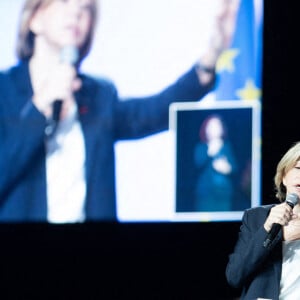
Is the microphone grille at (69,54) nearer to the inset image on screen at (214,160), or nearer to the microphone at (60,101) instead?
the microphone at (60,101)

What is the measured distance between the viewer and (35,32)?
3602 millimetres

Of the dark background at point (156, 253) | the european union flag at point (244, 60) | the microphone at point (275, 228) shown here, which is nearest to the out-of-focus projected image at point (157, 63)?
the european union flag at point (244, 60)

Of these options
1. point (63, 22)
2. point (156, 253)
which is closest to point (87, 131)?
point (63, 22)

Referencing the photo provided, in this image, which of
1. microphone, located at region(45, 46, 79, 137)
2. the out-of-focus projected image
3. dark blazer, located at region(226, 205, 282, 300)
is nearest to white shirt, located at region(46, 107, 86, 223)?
microphone, located at region(45, 46, 79, 137)

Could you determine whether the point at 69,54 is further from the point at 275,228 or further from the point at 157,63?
the point at 275,228

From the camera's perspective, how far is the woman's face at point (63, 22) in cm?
360

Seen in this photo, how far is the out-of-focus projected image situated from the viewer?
11.7 ft

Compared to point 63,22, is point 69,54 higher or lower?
lower

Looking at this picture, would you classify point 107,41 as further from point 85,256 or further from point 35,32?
point 85,256

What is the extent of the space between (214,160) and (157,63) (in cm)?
56

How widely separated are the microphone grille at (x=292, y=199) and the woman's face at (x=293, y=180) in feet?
0.08

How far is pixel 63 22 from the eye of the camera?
3613 mm

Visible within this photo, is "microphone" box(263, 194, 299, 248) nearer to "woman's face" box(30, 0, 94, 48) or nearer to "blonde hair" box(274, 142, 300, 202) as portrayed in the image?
"blonde hair" box(274, 142, 300, 202)

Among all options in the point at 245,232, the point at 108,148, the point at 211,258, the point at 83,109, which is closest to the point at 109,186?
the point at 108,148
